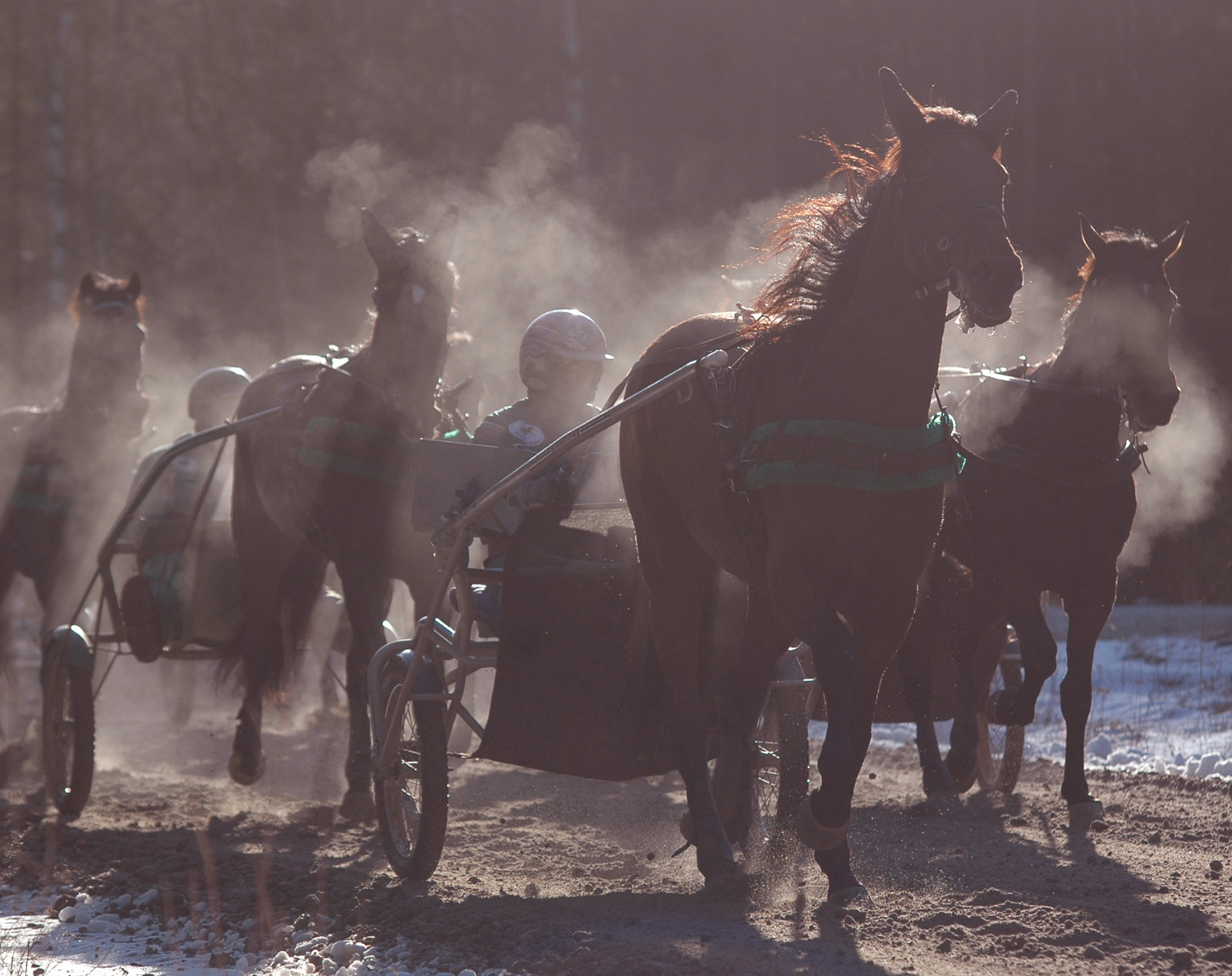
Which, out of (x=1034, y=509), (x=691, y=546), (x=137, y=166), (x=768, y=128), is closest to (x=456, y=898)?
(x=691, y=546)

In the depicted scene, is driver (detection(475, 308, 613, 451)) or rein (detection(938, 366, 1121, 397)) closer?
rein (detection(938, 366, 1121, 397))

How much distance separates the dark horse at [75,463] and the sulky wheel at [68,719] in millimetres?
1109

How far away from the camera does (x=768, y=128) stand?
2222 cm

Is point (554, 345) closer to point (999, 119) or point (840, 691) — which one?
point (999, 119)

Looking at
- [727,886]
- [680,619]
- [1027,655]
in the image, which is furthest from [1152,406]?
[727,886]

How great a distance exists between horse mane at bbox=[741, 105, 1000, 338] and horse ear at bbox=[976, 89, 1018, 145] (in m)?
0.07

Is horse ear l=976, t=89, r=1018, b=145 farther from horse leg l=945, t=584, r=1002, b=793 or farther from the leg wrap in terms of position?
horse leg l=945, t=584, r=1002, b=793

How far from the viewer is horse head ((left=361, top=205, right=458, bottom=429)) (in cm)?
674

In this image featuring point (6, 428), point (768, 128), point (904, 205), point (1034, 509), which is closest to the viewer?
point (904, 205)

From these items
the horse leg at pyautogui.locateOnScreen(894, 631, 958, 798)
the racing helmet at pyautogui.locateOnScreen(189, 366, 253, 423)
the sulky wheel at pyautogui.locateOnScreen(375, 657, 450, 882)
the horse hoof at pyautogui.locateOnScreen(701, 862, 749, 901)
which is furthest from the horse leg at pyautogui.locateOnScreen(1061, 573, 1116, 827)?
the racing helmet at pyautogui.locateOnScreen(189, 366, 253, 423)

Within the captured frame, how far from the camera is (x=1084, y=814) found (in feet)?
20.1

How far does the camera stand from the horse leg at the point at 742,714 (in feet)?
17.0

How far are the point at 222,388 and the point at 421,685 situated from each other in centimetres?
569

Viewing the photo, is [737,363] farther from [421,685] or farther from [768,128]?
[768,128]
